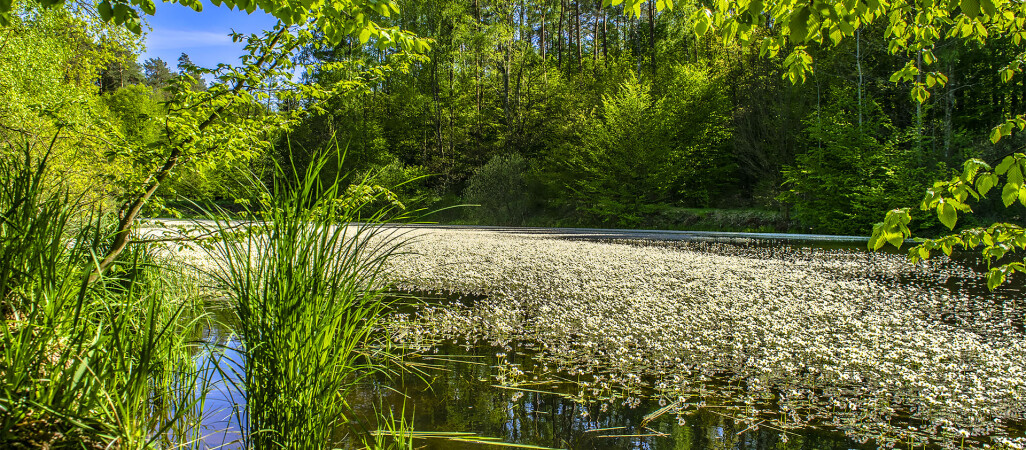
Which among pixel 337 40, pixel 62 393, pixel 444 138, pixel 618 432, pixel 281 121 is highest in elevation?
pixel 444 138

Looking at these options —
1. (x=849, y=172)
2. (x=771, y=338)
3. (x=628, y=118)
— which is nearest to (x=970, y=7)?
(x=771, y=338)

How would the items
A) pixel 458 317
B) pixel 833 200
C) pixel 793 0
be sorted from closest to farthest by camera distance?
pixel 793 0, pixel 458 317, pixel 833 200

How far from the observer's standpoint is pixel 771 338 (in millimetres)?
5449

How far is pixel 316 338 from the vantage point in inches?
89.4

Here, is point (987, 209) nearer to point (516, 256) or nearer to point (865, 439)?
point (516, 256)

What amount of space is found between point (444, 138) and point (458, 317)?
38.2 metres

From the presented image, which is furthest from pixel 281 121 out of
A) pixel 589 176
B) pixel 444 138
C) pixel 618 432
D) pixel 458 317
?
pixel 444 138

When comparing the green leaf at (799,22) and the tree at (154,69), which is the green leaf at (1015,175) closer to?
the green leaf at (799,22)

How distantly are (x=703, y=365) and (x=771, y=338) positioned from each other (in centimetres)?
143

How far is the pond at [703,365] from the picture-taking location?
3246 mm

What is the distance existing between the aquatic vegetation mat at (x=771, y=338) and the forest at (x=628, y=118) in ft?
23.3

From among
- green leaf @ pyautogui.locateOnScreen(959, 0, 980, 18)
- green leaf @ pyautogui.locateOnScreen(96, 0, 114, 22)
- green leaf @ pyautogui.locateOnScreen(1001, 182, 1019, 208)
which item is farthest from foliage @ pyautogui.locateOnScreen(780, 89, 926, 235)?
green leaf @ pyautogui.locateOnScreen(96, 0, 114, 22)

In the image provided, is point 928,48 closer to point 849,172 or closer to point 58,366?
point 58,366

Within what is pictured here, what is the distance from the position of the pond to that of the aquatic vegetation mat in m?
0.02
